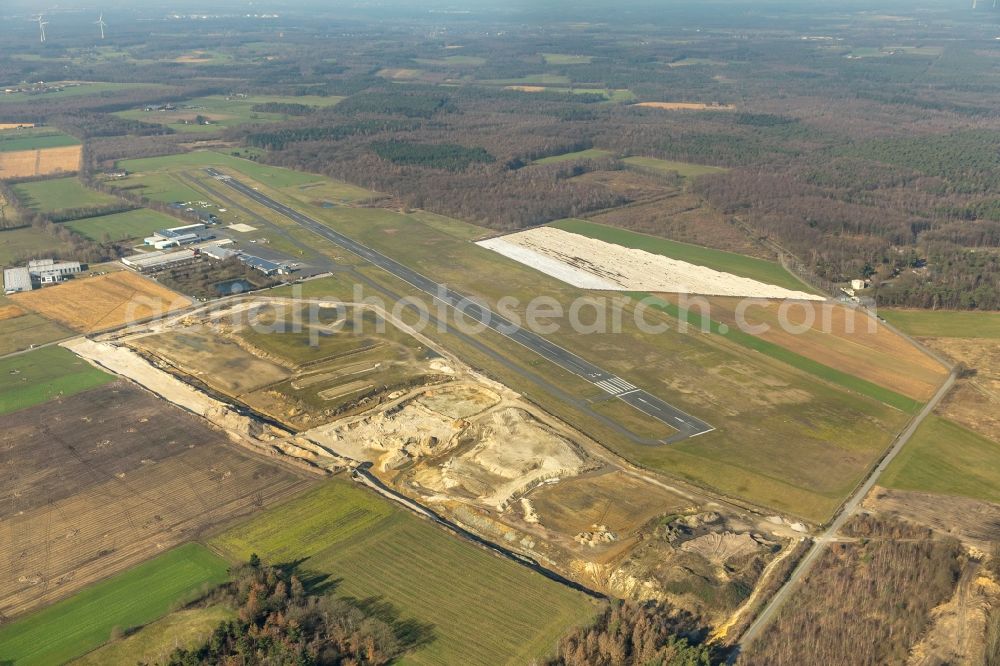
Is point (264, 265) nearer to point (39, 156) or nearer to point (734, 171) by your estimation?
point (734, 171)

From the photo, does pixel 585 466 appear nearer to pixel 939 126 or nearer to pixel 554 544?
pixel 554 544

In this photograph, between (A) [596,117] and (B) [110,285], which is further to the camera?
(A) [596,117]

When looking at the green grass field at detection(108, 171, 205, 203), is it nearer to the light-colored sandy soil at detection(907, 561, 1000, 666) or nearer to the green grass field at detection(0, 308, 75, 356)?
the green grass field at detection(0, 308, 75, 356)

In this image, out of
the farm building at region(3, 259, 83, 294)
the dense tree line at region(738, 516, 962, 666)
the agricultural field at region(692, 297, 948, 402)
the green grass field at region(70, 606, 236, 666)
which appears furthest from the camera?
the farm building at region(3, 259, 83, 294)

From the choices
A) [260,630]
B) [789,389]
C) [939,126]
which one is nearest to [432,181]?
[789,389]

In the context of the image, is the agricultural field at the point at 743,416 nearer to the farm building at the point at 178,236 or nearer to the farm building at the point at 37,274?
the farm building at the point at 178,236

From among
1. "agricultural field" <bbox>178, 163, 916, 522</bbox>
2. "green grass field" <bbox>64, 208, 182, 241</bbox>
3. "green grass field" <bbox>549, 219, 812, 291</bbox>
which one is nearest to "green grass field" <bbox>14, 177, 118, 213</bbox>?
"green grass field" <bbox>64, 208, 182, 241</bbox>

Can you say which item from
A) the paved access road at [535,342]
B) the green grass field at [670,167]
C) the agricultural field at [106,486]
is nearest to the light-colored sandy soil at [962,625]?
the paved access road at [535,342]

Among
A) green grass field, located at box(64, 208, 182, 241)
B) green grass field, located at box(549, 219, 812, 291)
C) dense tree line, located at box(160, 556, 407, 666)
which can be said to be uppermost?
green grass field, located at box(64, 208, 182, 241)
